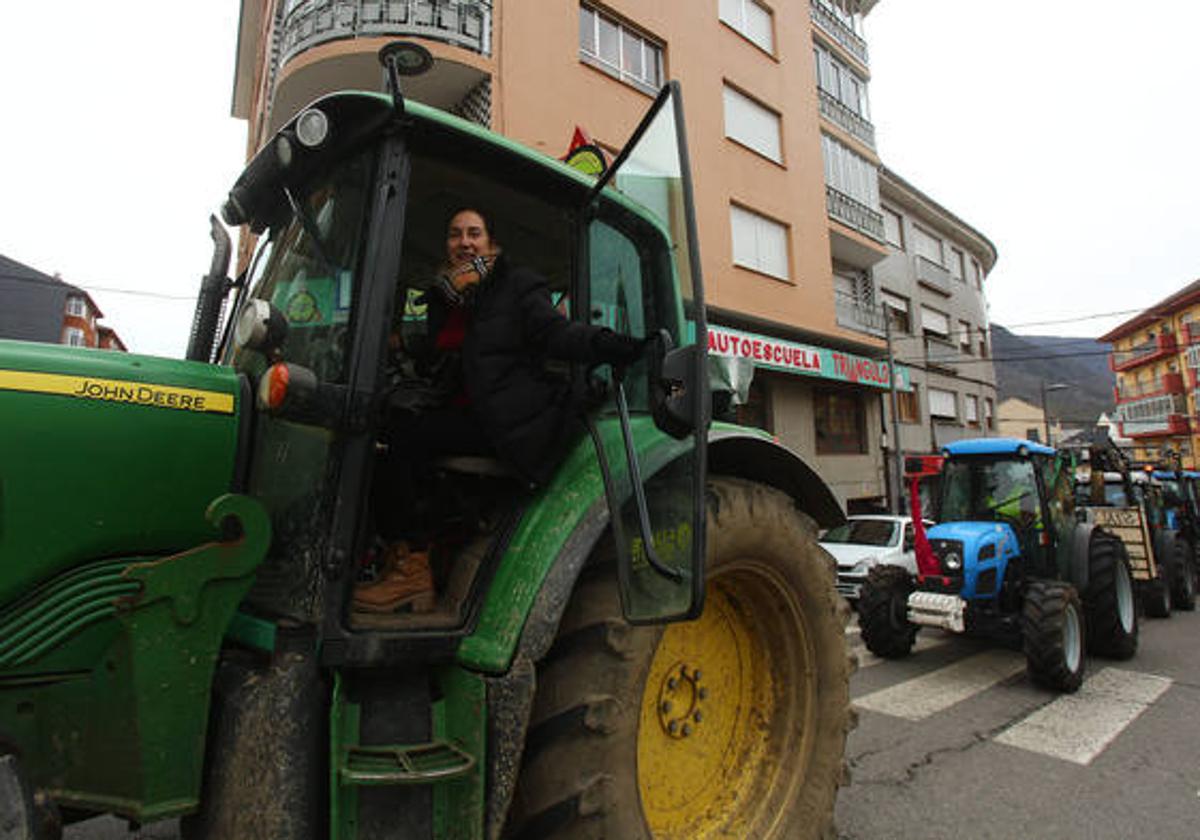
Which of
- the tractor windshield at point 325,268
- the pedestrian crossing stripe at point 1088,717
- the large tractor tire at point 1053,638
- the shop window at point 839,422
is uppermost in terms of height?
the shop window at point 839,422

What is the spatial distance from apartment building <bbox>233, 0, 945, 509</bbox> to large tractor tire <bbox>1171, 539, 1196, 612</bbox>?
23.4ft

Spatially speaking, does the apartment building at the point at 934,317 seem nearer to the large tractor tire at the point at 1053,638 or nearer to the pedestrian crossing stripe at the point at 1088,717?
the pedestrian crossing stripe at the point at 1088,717

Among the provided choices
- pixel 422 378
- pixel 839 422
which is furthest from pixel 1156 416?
pixel 422 378

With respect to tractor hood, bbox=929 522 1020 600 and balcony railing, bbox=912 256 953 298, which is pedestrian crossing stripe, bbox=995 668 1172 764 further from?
balcony railing, bbox=912 256 953 298

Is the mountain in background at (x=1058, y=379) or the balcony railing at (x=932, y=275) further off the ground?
the mountain in background at (x=1058, y=379)

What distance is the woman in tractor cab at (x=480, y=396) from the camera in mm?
1938

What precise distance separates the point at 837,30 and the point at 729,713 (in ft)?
77.8

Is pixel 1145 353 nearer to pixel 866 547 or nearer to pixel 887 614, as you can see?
pixel 866 547

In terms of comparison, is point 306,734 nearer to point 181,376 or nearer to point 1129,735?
point 181,376

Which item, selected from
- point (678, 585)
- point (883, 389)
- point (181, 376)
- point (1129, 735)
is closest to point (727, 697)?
point (678, 585)

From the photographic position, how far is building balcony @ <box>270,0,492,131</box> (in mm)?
9930

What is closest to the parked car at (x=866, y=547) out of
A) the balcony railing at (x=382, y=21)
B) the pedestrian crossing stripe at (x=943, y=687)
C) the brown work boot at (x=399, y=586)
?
the pedestrian crossing stripe at (x=943, y=687)

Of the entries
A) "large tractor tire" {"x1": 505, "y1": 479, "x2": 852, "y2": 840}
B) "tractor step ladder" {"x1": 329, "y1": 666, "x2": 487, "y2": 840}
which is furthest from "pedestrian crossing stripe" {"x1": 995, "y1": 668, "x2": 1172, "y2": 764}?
"tractor step ladder" {"x1": 329, "y1": 666, "x2": 487, "y2": 840}

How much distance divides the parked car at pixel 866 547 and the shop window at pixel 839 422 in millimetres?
6912
